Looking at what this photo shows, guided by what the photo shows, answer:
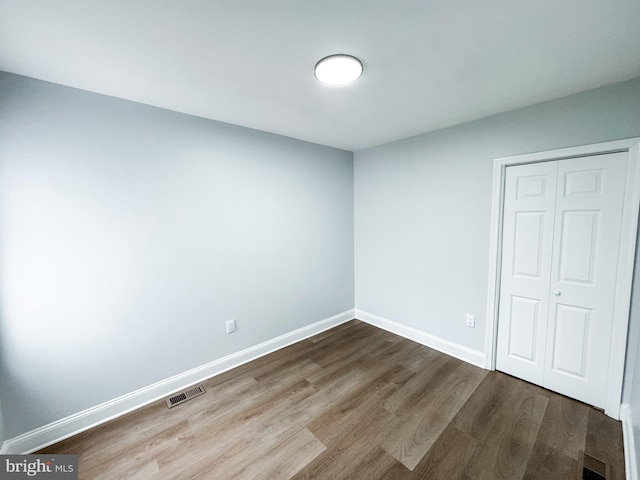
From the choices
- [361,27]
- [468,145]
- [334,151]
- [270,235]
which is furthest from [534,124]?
[270,235]

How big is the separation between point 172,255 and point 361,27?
6.77ft

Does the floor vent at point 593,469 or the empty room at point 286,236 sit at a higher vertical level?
the empty room at point 286,236

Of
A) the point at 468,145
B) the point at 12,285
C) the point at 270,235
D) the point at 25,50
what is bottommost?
the point at 12,285

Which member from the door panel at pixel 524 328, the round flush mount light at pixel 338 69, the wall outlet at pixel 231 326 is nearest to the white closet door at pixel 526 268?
the door panel at pixel 524 328

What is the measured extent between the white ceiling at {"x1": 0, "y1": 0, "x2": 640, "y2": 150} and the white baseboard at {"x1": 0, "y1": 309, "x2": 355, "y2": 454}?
2274mm

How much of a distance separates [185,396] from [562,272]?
3.28m

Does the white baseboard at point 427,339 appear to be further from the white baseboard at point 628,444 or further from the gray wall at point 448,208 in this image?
the white baseboard at point 628,444

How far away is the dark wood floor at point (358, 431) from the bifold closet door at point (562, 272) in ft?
0.79

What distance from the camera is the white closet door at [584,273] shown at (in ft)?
5.88

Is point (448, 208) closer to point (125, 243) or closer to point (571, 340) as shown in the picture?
point (571, 340)

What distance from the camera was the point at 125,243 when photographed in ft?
6.22

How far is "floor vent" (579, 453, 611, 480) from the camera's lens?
4.61 ft

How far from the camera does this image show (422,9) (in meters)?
1.09

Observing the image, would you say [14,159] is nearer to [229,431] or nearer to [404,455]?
[229,431]
